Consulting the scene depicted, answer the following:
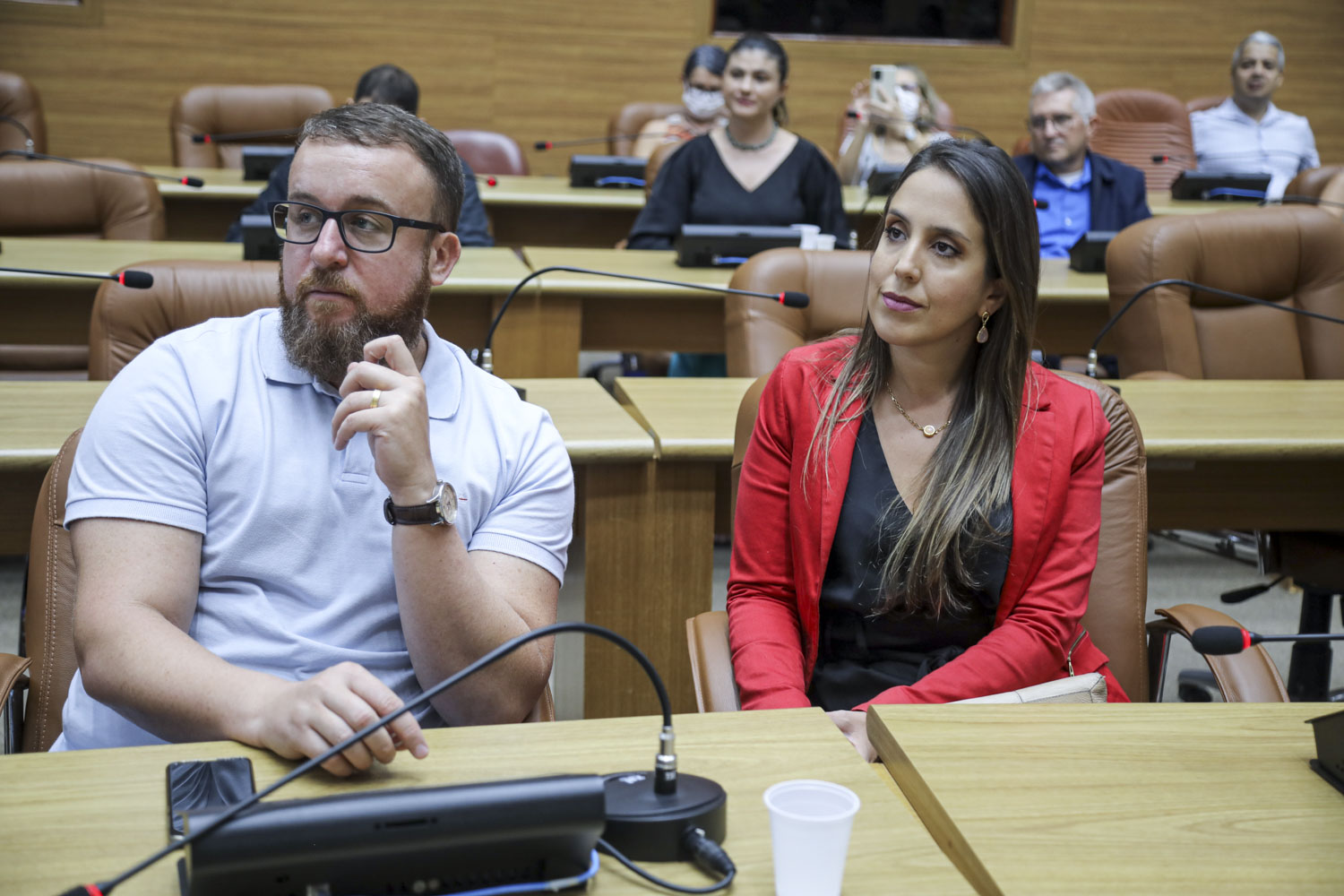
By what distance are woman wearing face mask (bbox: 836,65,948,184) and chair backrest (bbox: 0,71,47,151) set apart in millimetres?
3469

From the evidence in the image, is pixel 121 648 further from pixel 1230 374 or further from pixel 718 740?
pixel 1230 374

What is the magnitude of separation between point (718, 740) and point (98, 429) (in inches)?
28.7

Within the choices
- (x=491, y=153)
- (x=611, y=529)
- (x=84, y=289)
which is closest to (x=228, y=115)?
(x=491, y=153)

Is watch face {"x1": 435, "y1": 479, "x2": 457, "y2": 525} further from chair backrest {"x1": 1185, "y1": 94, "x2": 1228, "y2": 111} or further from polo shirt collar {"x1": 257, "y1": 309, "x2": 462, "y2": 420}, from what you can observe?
chair backrest {"x1": 1185, "y1": 94, "x2": 1228, "y2": 111}

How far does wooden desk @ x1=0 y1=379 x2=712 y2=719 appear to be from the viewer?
200cm

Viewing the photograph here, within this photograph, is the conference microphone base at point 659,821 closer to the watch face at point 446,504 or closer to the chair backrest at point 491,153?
the watch face at point 446,504

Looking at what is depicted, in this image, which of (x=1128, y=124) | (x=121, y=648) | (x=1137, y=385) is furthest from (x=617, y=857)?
(x=1128, y=124)

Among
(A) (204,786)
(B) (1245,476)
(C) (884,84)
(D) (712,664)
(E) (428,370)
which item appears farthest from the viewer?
(C) (884,84)

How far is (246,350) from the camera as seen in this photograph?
4.54 feet

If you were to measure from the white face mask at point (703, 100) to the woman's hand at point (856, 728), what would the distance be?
4239 mm

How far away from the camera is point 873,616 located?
159 cm

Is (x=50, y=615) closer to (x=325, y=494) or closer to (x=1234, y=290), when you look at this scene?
(x=325, y=494)

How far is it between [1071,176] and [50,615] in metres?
3.76

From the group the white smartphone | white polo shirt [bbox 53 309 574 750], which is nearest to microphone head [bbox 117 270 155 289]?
white polo shirt [bbox 53 309 574 750]
